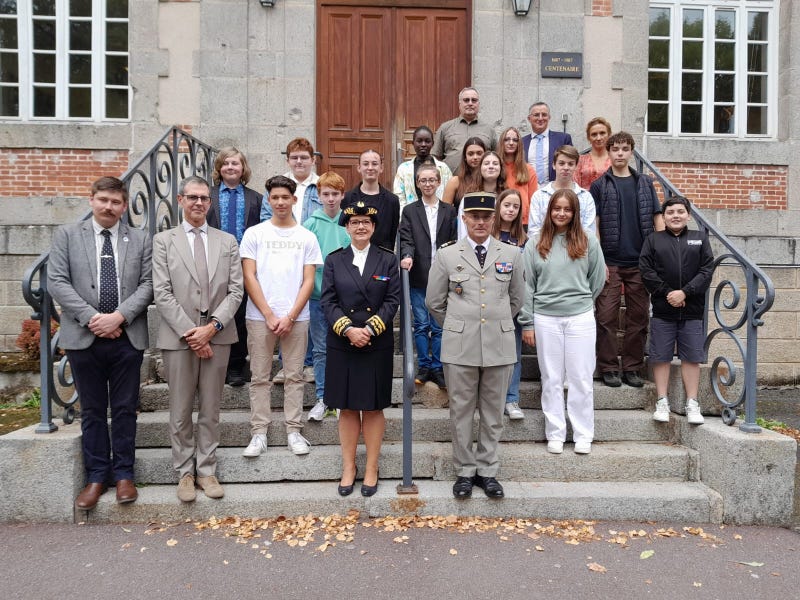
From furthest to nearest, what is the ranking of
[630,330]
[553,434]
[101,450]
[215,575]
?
[630,330], [553,434], [101,450], [215,575]

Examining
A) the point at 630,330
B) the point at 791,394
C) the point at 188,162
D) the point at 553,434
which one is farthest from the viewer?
the point at 791,394

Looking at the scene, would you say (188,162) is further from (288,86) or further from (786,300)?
(786,300)

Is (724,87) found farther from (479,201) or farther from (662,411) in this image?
(479,201)

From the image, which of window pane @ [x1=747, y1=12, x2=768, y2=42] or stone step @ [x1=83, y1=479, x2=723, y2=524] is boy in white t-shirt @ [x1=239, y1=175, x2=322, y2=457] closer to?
stone step @ [x1=83, y1=479, x2=723, y2=524]

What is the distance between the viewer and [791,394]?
7113 millimetres

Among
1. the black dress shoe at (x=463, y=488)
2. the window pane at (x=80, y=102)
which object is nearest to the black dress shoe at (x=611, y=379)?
the black dress shoe at (x=463, y=488)

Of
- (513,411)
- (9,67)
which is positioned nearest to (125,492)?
(513,411)

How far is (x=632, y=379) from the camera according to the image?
4.96 m

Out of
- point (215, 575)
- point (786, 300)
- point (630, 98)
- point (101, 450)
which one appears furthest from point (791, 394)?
point (101, 450)

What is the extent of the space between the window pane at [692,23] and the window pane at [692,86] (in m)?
0.53

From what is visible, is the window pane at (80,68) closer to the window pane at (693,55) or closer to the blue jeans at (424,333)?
the blue jeans at (424,333)

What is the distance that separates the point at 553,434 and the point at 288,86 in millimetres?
5134

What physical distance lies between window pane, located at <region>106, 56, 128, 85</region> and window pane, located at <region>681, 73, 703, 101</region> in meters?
7.16

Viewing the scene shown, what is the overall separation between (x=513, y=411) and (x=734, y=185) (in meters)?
5.38
